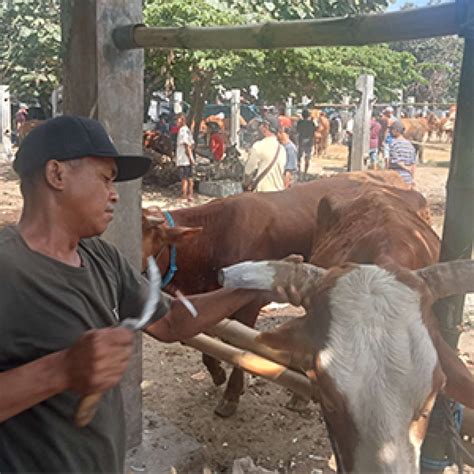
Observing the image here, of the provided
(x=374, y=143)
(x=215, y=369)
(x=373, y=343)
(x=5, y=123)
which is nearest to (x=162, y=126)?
(x=5, y=123)

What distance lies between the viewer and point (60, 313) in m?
1.93

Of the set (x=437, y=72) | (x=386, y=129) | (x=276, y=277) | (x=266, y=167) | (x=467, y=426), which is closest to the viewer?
(x=276, y=277)

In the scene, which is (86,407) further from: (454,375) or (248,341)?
(248,341)

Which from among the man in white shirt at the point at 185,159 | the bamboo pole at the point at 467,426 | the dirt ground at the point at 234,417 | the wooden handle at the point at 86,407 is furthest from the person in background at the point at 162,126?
the wooden handle at the point at 86,407

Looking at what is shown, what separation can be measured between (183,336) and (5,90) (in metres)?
20.1

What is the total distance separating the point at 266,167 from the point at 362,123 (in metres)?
5.21

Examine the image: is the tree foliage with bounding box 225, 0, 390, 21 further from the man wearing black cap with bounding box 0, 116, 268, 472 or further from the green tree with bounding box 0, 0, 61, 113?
the man wearing black cap with bounding box 0, 116, 268, 472

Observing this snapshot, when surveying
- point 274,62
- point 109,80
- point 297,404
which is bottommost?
point 297,404

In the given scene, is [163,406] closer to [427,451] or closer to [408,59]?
[427,451]

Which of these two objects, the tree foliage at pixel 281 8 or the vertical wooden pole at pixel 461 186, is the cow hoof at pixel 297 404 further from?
the tree foliage at pixel 281 8

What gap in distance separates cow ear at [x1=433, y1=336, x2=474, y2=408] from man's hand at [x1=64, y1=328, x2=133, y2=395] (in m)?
1.32

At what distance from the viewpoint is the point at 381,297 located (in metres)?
2.46

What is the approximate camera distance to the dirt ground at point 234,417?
15.1 feet

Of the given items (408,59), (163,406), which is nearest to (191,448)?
(163,406)
